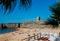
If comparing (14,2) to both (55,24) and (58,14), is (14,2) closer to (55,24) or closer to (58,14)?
(55,24)

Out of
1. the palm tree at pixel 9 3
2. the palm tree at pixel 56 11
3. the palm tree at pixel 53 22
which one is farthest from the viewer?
the palm tree at pixel 56 11

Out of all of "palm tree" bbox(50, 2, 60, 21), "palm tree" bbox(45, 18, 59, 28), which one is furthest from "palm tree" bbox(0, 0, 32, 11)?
"palm tree" bbox(50, 2, 60, 21)

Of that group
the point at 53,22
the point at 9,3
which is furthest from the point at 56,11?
the point at 9,3

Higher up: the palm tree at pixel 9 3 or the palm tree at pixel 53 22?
the palm tree at pixel 9 3

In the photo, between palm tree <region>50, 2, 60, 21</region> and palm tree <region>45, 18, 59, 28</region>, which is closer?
palm tree <region>45, 18, 59, 28</region>

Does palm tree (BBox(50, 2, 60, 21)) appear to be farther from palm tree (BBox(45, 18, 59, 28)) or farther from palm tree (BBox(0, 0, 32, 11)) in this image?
→ palm tree (BBox(0, 0, 32, 11))

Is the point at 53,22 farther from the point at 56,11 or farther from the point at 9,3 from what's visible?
the point at 9,3

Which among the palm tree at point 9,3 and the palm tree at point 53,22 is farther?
the palm tree at point 53,22

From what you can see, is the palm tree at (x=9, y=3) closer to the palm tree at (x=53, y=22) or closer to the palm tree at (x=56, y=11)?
the palm tree at (x=53, y=22)

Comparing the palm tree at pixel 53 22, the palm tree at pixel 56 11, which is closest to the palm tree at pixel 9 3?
the palm tree at pixel 53 22

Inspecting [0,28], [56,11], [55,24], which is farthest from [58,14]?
[0,28]

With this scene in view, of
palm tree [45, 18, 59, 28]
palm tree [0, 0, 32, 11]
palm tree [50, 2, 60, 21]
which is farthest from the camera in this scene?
palm tree [50, 2, 60, 21]

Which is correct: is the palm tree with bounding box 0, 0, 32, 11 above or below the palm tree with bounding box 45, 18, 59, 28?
above

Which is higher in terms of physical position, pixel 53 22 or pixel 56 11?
pixel 56 11
